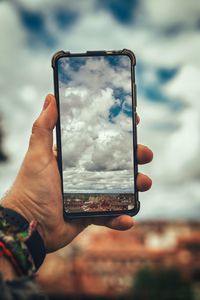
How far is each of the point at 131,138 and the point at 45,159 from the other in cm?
19

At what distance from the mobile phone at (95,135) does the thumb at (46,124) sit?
21mm

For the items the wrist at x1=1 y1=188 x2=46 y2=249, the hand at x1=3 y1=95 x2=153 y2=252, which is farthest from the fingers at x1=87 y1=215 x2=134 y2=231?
the wrist at x1=1 y1=188 x2=46 y2=249

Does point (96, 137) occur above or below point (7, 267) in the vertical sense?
above

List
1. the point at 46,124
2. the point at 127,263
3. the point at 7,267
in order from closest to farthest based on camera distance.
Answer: the point at 7,267, the point at 46,124, the point at 127,263

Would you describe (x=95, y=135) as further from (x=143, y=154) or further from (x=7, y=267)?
(x=7, y=267)

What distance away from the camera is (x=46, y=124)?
4.39ft

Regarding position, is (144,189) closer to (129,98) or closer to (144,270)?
(129,98)

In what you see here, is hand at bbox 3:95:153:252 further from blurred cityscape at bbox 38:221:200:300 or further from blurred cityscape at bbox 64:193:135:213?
blurred cityscape at bbox 38:221:200:300

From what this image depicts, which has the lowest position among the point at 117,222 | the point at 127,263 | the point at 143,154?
the point at 127,263

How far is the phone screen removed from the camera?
4.51 ft

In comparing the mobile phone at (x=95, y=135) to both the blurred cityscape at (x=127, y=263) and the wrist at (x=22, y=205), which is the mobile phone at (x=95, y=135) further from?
the blurred cityscape at (x=127, y=263)

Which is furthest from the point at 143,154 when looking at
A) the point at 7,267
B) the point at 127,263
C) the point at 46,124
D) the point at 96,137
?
the point at 127,263

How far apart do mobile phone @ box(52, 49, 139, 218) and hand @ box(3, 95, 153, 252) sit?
2 cm

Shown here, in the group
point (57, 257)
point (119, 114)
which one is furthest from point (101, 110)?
point (57, 257)
